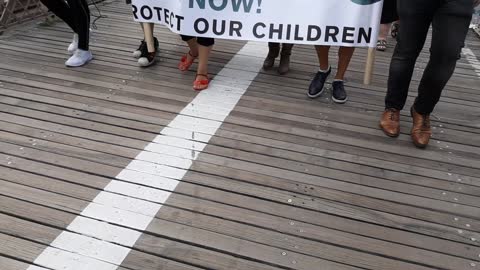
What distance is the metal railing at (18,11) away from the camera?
4.32m

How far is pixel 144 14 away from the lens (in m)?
3.29

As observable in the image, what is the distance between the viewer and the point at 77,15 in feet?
11.7

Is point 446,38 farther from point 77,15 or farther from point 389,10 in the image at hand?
point 77,15

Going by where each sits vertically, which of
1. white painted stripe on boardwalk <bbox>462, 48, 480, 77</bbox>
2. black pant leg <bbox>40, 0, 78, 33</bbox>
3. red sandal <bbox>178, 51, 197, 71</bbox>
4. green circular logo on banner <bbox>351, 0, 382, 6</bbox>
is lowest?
white painted stripe on boardwalk <bbox>462, 48, 480, 77</bbox>

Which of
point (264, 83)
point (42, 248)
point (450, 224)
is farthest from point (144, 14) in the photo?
point (450, 224)

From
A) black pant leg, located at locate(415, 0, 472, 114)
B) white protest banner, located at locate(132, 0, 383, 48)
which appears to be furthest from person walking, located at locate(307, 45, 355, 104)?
black pant leg, located at locate(415, 0, 472, 114)

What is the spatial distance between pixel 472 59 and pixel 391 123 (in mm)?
1925

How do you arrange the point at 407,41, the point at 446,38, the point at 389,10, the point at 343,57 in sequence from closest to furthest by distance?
the point at 446,38 → the point at 407,41 → the point at 389,10 → the point at 343,57

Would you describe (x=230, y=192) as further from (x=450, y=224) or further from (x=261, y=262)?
(x=450, y=224)

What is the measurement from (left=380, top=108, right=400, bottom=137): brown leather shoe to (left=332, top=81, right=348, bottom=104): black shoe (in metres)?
0.40

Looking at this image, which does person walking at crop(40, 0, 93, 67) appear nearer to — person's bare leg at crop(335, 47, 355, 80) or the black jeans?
person's bare leg at crop(335, 47, 355, 80)

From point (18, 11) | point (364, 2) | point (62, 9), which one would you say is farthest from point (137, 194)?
point (18, 11)

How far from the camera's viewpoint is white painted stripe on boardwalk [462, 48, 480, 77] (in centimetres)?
388

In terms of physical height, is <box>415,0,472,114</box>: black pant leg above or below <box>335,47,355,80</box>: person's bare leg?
above
